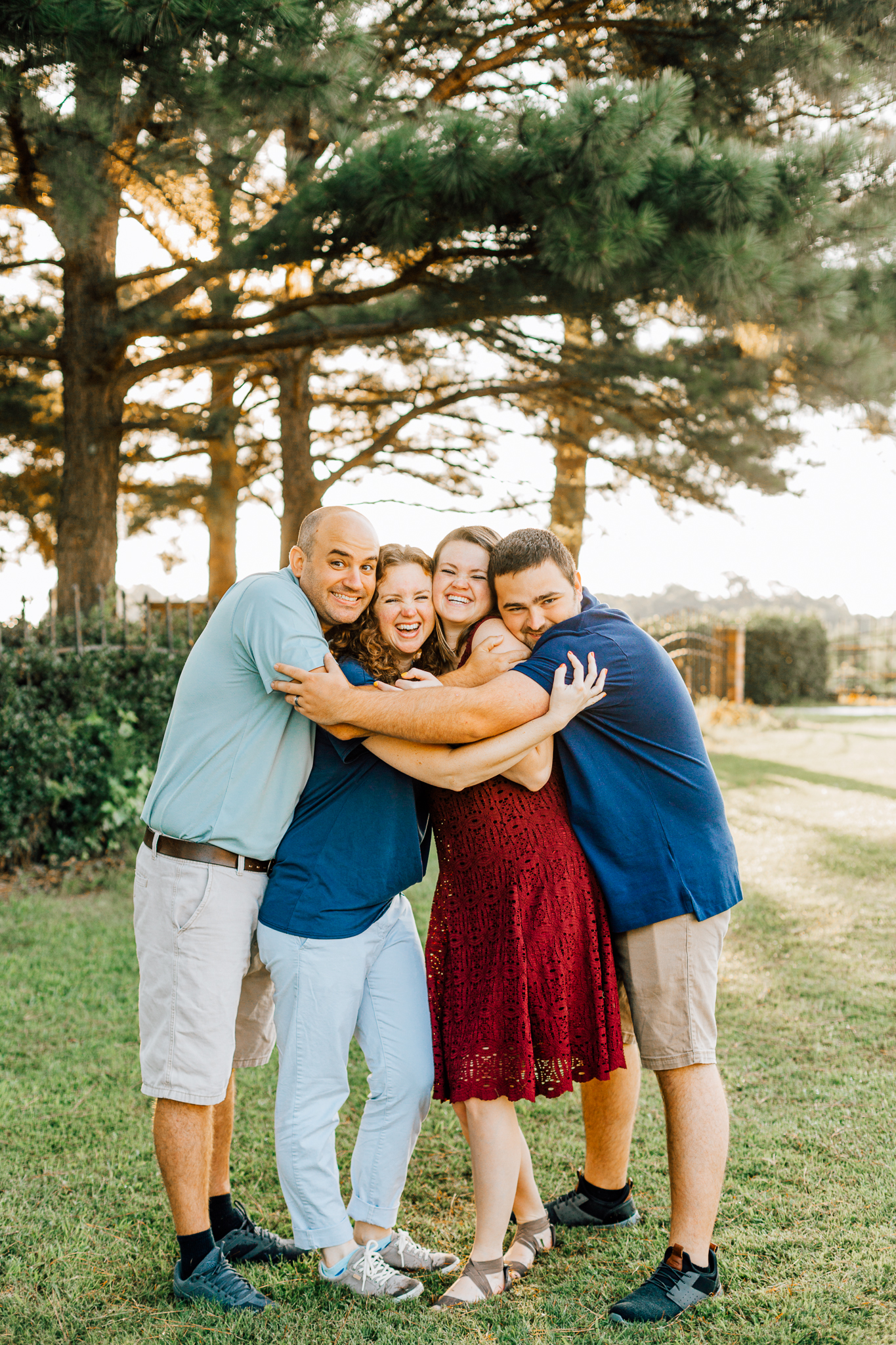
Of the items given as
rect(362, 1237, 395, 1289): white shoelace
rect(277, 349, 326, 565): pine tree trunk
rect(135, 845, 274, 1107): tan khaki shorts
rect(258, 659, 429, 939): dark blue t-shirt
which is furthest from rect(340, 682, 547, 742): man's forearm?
rect(277, 349, 326, 565): pine tree trunk

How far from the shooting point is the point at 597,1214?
289 centimetres

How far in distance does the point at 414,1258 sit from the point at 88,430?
7603 mm

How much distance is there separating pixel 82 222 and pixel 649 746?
557 cm

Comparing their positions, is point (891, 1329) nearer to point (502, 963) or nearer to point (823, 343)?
point (502, 963)

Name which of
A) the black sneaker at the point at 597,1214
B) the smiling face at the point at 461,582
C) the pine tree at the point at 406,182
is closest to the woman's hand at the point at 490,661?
the smiling face at the point at 461,582

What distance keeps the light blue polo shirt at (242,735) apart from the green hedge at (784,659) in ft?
65.4

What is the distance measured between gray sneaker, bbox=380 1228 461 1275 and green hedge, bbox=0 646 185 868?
14.0 ft

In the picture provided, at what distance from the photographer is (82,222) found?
6258 millimetres

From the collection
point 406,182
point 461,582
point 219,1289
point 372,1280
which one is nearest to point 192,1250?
point 219,1289

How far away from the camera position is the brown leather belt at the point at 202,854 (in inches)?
98.0

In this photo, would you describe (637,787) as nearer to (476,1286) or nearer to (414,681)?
(414,681)

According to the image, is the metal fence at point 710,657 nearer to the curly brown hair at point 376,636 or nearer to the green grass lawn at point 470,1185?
the green grass lawn at point 470,1185

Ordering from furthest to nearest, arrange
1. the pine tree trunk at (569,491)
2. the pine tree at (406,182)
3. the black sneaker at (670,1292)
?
the pine tree trunk at (569,491) → the pine tree at (406,182) → the black sneaker at (670,1292)

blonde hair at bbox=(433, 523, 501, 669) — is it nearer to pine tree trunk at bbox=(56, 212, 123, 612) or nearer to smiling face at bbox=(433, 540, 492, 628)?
smiling face at bbox=(433, 540, 492, 628)
